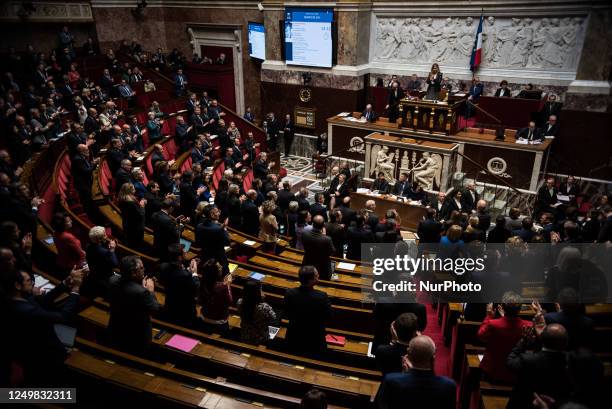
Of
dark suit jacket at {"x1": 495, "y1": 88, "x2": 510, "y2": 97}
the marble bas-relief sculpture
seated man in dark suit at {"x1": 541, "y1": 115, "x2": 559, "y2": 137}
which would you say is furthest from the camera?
dark suit jacket at {"x1": 495, "y1": 88, "x2": 510, "y2": 97}

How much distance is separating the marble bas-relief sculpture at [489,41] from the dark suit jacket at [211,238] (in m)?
10.7

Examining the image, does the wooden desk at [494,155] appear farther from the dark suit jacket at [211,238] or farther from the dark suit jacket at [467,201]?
the dark suit jacket at [211,238]

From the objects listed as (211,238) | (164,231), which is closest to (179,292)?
(211,238)

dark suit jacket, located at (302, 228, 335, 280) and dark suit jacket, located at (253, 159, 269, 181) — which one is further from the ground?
dark suit jacket, located at (302, 228, 335, 280)

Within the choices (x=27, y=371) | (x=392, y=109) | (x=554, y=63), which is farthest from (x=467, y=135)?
(x=27, y=371)

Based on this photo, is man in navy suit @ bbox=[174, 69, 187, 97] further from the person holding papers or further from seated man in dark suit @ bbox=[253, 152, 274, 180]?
the person holding papers

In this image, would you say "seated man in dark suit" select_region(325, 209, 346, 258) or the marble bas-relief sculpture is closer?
"seated man in dark suit" select_region(325, 209, 346, 258)

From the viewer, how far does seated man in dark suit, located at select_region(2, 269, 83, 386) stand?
3.01 m

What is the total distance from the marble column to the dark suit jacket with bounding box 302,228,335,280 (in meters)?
9.52

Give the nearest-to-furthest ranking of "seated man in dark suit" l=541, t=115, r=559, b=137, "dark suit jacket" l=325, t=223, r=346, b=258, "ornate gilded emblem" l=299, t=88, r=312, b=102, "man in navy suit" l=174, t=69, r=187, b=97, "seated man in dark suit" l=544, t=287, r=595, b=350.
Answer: "seated man in dark suit" l=544, t=287, r=595, b=350 < "dark suit jacket" l=325, t=223, r=346, b=258 < "seated man in dark suit" l=541, t=115, r=559, b=137 < "man in navy suit" l=174, t=69, r=187, b=97 < "ornate gilded emblem" l=299, t=88, r=312, b=102

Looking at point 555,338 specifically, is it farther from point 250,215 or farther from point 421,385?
point 250,215

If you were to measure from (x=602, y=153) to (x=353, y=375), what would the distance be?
10.9m

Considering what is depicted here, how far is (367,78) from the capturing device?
14406mm

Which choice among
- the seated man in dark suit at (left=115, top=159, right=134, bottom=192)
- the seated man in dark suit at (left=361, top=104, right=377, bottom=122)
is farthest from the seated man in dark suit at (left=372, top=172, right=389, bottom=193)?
the seated man in dark suit at (left=115, top=159, right=134, bottom=192)
